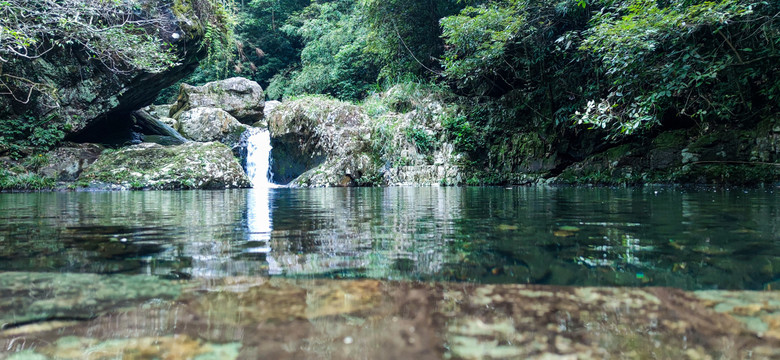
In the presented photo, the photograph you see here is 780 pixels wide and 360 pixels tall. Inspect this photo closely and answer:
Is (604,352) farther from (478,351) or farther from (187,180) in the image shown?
(187,180)

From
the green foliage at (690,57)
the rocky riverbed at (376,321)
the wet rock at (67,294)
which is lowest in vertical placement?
the rocky riverbed at (376,321)

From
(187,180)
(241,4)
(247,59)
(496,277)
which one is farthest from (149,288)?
(241,4)

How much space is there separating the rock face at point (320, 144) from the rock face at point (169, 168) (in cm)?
210

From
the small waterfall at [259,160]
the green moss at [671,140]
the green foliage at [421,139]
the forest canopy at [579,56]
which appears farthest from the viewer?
the small waterfall at [259,160]

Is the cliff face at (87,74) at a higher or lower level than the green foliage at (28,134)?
higher

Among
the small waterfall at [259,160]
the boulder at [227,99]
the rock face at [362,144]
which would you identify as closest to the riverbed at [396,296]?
the rock face at [362,144]

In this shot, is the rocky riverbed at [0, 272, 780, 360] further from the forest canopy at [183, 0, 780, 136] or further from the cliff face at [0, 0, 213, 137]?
the cliff face at [0, 0, 213, 137]

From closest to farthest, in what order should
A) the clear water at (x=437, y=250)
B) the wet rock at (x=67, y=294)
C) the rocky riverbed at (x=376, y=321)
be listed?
the rocky riverbed at (x=376, y=321) → the wet rock at (x=67, y=294) → the clear water at (x=437, y=250)

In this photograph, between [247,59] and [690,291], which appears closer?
[690,291]

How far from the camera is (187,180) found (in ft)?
29.7

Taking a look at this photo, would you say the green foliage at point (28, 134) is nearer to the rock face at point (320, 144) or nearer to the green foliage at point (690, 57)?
the rock face at point (320, 144)

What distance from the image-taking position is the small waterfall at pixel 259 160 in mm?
12633

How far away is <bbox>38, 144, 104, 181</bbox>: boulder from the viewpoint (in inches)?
353

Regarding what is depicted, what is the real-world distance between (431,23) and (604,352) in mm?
13530
